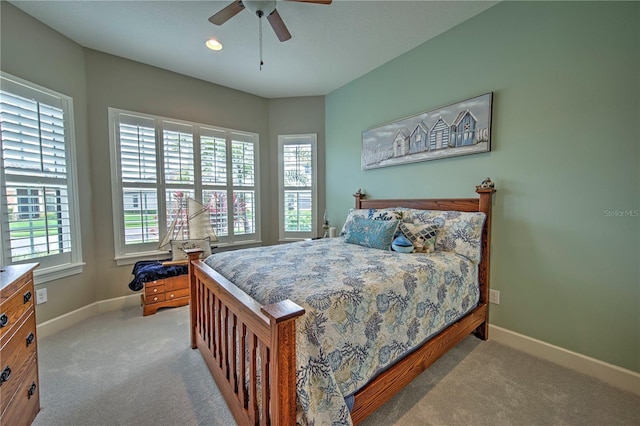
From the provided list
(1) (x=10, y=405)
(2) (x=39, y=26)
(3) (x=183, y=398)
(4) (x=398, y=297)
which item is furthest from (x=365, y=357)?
(2) (x=39, y=26)

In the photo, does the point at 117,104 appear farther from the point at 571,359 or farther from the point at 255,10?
the point at 571,359

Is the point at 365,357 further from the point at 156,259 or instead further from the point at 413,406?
the point at 156,259

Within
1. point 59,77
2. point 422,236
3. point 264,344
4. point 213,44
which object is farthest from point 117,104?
point 422,236

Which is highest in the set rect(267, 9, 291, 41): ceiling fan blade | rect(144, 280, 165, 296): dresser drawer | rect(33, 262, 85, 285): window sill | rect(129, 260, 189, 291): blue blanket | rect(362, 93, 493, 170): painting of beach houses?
rect(267, 9, 291, 41): ceiling fan blade

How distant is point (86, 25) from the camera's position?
237 cm

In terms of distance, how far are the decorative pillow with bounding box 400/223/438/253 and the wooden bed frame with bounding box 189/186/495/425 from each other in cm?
39

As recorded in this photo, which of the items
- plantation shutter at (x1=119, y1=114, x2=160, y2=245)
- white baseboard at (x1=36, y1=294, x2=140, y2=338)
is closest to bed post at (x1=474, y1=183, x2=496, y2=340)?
plantation shutter at (x1=119, y1=114, x2=160, y2=245)

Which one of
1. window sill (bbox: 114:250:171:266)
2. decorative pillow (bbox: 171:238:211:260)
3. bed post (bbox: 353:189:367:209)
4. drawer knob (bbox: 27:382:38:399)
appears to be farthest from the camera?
bed post (bbox: 353:189:367:209)

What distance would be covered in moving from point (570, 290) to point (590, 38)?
181 centimetres

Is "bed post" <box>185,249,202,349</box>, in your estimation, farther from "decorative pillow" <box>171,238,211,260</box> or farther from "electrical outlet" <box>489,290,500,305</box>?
"electrical outlet" <box>489,290,500,305</box>

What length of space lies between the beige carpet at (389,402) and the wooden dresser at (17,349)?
0.20 m

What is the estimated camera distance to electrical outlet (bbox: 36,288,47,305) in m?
2.31

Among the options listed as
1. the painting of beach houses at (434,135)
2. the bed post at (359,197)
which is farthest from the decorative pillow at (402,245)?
the bed post at (359,197)

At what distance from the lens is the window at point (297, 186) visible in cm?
414
